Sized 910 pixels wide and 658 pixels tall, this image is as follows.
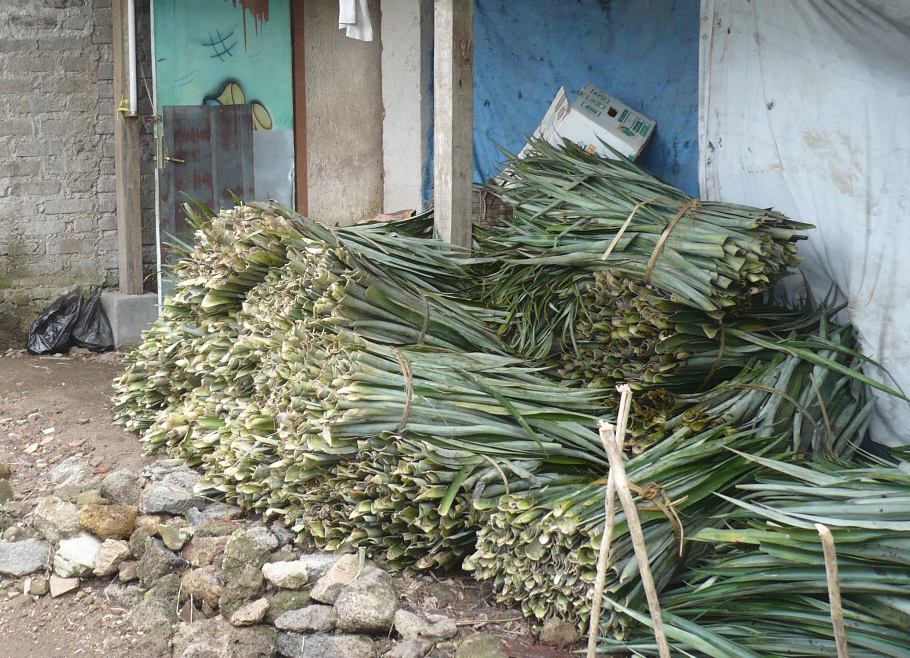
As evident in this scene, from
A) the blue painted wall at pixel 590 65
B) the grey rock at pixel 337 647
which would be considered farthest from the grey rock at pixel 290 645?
the blue painted wall at pixel 590 65

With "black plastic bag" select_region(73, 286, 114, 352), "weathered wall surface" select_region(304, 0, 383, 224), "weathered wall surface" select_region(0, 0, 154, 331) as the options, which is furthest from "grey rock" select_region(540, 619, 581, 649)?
"weathered wall surface" select_region(0, 0, 154, 331)

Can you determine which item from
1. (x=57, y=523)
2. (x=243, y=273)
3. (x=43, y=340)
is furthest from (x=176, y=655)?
(x=43, y=340)

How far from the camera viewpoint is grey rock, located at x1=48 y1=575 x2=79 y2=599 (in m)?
2.92

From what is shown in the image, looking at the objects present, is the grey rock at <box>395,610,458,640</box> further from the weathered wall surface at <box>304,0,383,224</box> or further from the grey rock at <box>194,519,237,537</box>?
the weathered wall surface at <box>304,0,383,224</box>

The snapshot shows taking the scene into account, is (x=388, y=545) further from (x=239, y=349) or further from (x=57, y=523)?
(x=57, y=523)

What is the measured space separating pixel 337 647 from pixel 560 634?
613 mm

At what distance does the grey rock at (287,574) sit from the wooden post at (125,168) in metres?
4.29

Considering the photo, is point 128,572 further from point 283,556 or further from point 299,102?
point 299,102

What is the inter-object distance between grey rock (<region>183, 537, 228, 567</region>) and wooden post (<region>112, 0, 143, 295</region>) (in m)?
3.92

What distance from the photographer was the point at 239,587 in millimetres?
2648

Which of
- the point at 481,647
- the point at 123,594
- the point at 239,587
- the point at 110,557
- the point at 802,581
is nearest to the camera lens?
the point at 802,581

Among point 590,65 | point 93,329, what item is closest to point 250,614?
point 590,65

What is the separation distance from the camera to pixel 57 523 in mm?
3184

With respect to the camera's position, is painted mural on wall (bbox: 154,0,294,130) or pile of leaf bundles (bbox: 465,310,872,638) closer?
pile of leaf bundles (bbox: 465,310,872,638)
